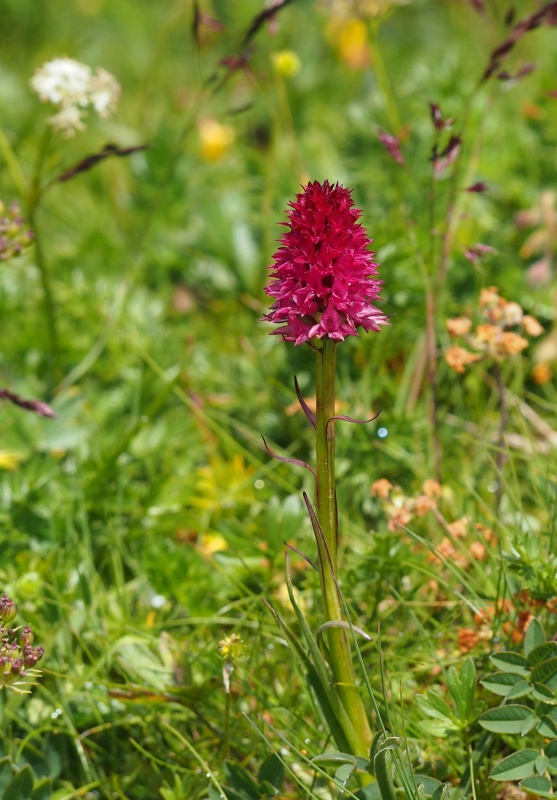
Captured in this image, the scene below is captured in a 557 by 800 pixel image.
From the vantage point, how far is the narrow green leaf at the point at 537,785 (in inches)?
48.6

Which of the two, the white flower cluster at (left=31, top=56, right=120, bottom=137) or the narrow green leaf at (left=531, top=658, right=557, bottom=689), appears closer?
the narrow green leaf at (left=531, top=658, right=557, bottom=689)

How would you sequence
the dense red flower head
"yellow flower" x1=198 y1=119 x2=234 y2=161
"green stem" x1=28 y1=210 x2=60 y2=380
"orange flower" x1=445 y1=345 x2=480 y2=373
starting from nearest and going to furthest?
the dense red flower head, "orange flower" x1=445 y1=345 x2=480 y2=373, "green stem" x1=28 y1=210 x2=60 y2=380, "yellow flower" x1=198 y1=119 x2=234 y2=161

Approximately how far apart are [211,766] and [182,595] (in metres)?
0.36

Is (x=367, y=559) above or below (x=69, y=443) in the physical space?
below

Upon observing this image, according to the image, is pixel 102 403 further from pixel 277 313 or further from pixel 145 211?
pixel 277 313

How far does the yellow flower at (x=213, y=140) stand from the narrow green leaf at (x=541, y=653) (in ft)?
8.68

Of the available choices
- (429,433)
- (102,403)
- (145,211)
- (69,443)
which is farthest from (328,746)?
(145,211)

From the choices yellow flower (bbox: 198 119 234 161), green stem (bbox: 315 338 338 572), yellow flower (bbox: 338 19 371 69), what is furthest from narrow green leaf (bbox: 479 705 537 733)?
yellow flower (bbox: 338 19 371 69)

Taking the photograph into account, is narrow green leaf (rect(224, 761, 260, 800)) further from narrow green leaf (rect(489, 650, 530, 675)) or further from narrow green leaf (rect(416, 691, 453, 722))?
narrow green leaf (rect(489, 650, 530, 675))

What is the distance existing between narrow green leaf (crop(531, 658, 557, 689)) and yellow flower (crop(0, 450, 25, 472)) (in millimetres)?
1270

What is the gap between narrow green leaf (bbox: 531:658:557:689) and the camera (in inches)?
51.8

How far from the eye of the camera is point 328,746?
4.86 feet

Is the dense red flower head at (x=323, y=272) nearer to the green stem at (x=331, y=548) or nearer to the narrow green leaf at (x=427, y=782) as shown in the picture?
the green stem at (x=331, y=548)

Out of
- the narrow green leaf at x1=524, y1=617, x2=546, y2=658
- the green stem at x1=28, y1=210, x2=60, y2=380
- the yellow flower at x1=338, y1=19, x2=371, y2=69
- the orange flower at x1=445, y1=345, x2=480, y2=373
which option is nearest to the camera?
the narrow green leaf at x1=524, y1=617, x2=546, y2=658
